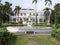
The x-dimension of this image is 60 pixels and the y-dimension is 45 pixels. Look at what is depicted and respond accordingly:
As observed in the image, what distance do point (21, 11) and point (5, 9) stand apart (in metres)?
8.20

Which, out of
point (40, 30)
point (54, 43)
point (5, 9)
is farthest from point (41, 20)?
point (54, 43)

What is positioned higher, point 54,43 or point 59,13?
point 59,13

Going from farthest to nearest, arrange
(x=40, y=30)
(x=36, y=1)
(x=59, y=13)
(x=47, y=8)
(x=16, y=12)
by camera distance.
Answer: (x=16, y=12) → (x=47, y=8) → (x=36, y=1) → (x=40, y=30) → (x=59, y=13)

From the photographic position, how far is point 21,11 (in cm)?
8106

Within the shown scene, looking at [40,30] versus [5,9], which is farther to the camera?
[5,9]

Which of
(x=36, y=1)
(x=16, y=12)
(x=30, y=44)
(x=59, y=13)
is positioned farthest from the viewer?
(x=16, y=12)

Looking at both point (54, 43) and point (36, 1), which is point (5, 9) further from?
point (54, 43)

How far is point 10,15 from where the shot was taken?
3221 inches

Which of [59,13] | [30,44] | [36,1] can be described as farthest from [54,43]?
[36,1]

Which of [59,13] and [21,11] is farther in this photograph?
[21,11]

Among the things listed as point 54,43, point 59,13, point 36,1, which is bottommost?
point 54,43

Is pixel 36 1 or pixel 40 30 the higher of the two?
pixel 36 1

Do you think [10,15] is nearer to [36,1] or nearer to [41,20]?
[41,20]

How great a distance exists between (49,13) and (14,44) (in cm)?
5787
